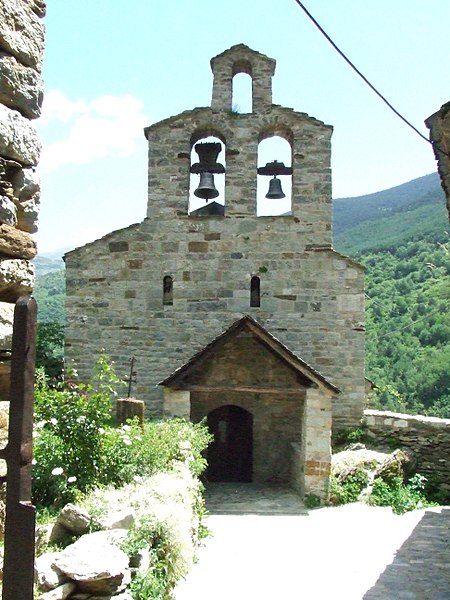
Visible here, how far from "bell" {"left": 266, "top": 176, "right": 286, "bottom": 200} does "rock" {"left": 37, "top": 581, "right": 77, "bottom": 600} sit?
958cm

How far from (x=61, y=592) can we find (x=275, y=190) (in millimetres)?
9780

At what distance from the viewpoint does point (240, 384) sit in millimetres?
11156

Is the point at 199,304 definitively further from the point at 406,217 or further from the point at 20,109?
the point at 406,217

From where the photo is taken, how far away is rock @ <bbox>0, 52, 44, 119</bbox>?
228 cm

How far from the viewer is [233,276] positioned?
12.5 meters

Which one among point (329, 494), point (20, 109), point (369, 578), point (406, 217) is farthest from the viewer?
point (406, 217)

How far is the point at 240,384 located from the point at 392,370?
21.4m

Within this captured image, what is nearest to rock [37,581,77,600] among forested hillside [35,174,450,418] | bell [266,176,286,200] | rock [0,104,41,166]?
rock [0,104,41,166]

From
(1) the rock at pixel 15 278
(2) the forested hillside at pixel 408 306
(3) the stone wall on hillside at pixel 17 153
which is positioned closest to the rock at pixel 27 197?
(3) the stone wall on hillside at pixel 17 153

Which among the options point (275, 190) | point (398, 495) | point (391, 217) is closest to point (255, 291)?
point (275, 190)

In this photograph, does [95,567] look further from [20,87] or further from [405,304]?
[405,304]

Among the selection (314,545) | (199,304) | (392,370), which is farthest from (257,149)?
(392,370)

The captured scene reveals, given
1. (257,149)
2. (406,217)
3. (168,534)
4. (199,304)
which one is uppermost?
(406,217)

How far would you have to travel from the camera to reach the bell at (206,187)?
12.7 meters
